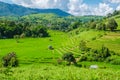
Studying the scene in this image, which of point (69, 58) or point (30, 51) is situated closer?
point (69, 58)

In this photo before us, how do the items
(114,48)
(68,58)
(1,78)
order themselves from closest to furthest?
1. (1,78)
2. (68,58)
3. (114,48)

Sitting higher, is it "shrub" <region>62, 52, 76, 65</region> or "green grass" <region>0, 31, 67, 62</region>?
"shrub" <region>62, 52, 76, 65</region>

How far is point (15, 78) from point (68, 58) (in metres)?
67.8

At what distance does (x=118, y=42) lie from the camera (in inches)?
5157

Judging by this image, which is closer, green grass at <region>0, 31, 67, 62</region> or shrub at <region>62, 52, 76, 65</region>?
shrub at <region>62, 52, 76, 65</region>

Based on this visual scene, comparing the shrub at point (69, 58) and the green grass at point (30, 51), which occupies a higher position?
the shrub at point (69, 58)

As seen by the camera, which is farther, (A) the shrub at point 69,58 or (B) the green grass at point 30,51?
(B) the green grass at point 30,51

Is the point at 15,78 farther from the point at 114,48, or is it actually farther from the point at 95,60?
the point at 114,48

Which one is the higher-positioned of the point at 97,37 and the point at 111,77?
the point at 111,77

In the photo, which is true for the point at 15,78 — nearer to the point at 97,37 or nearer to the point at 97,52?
the point at 97,52

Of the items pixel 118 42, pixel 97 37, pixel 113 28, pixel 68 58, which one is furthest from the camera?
pixel 113 28

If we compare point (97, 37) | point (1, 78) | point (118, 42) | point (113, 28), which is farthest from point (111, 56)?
point (1, 78)

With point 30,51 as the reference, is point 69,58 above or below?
above

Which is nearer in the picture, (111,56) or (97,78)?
→ (97,78)
